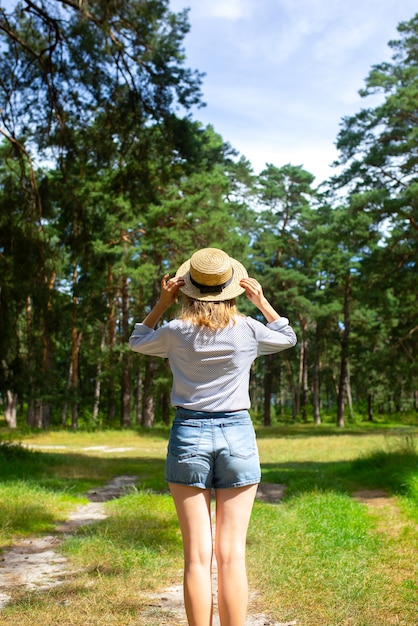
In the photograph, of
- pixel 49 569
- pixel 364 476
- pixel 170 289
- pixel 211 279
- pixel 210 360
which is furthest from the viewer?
pixel 364 476

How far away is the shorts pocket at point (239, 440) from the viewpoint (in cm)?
289

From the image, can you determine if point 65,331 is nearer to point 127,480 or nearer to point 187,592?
point 127,480

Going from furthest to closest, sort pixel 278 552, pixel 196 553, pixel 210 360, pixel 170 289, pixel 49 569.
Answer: pixel 278 552 < pixel 49 569 < pixel 170 289 < pixel 210 360 < pixel 196 553

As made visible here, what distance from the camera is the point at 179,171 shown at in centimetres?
1121

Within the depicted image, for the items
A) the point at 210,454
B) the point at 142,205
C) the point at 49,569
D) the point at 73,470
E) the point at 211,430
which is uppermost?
the point at 142,205

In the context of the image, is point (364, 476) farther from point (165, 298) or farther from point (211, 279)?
point (211, 279)

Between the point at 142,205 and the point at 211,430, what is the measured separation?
347 inches

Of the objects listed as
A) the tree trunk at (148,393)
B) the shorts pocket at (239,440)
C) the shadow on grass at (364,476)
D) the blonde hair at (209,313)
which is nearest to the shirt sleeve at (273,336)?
the blonde hair at (209,313)

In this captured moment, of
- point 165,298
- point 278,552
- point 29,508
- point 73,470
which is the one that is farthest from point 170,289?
point 73,470

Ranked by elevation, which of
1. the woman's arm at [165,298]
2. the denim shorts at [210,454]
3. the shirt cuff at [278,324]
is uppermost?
the woman's arm at [165,298]

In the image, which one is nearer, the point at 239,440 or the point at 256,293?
the point at 239,440

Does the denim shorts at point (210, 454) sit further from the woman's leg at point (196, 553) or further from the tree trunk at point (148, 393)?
the tree trunk at point (148, 393)

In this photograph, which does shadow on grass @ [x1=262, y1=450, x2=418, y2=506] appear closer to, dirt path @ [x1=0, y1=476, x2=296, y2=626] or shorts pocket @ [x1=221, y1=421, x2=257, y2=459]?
dirt path @ [x1=0, y1=476, x2=296, y2=626]

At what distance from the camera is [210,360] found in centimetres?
299
